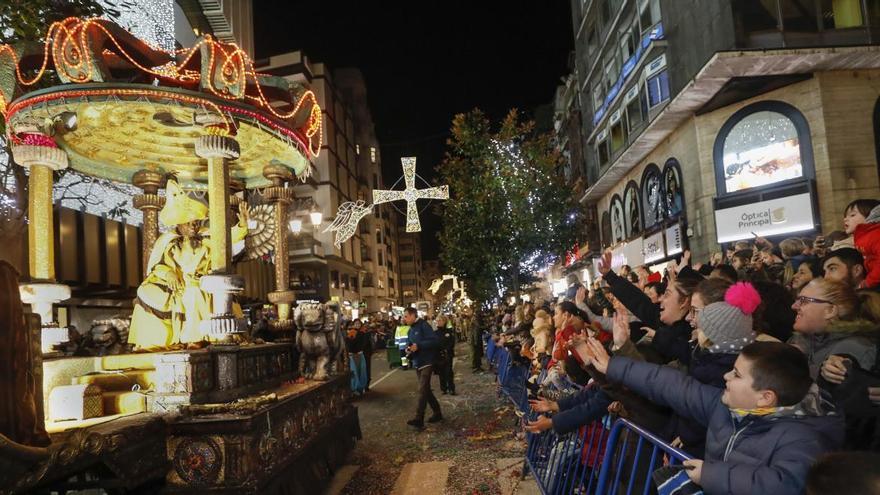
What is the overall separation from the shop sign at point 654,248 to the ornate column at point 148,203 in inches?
662

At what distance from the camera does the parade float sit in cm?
390

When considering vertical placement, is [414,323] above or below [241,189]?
below

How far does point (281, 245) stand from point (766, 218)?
12922 millimetres

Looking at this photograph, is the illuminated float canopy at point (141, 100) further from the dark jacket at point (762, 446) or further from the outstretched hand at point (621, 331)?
the dark jacket at point (762, 446)

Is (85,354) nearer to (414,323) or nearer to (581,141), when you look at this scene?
(414,323)

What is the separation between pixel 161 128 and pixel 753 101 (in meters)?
15.4

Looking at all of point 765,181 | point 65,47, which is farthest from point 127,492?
point 765,181

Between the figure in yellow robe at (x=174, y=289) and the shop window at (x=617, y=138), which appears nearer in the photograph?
the figure in yellow robe at (x=174, y=289)

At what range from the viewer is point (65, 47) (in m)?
5.80

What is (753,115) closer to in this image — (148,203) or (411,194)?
(411,194)

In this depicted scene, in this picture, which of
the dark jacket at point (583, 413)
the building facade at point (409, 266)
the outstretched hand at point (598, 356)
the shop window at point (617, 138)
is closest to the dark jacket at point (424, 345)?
the dark jacket at point (583, 413)

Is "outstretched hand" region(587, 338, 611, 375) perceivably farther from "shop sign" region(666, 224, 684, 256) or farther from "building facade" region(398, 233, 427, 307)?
"building facade" region(398, 233, 427, 307)

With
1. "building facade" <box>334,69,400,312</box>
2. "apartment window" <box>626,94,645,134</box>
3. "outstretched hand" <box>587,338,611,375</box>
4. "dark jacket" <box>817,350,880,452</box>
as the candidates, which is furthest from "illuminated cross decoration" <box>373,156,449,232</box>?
"building facade" <box>334,69,400,312</box>

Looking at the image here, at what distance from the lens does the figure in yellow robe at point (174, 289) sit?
687cm
